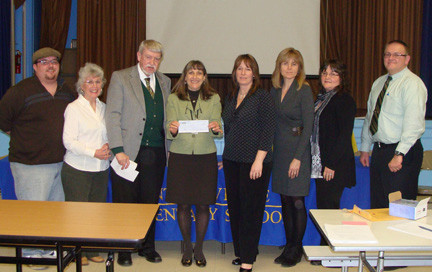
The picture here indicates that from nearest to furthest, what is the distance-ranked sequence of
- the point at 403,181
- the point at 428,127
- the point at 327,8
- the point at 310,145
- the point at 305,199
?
the point at 403,181 → the point at 310,145 → the point at 305,199 → the point at 428,127 → the point at 327,8

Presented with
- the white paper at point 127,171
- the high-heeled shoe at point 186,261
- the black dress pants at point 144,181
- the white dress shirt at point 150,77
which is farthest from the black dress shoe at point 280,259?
the white dress shirt at point 150,77

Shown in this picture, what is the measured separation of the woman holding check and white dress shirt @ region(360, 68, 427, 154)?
1167mm

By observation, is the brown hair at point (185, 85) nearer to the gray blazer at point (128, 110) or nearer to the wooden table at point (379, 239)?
the gray blazer at point (128, 110)

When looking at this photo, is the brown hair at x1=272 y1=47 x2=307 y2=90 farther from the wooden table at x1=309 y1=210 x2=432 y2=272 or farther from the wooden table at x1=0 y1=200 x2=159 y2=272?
the wooden table at x1=0 y1=200 x2=159 y2=272

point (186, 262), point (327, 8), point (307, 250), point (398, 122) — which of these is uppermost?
point (327, 8)

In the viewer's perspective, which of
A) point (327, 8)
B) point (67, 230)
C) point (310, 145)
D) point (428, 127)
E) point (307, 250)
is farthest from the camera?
point (327, 8)

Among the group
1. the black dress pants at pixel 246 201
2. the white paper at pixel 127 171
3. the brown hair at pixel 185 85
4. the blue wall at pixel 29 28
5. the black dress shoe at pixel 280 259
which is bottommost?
the black dress shoe at pixel 280 259

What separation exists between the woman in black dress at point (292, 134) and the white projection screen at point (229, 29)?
3.56 m

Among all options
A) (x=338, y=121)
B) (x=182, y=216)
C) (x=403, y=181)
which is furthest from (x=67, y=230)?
(x=403, y=181)

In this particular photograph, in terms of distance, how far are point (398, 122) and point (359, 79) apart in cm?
393

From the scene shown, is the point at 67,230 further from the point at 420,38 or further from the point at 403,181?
the point at 420,38

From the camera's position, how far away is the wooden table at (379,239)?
1.68 meters

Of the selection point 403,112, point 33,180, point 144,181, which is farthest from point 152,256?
point 403,112

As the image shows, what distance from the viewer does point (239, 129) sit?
2781 millimetres
